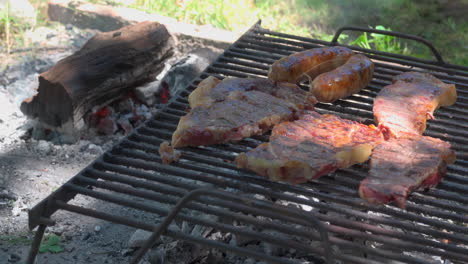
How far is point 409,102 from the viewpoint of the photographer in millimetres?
3295

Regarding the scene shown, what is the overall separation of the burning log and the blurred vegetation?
6.01ft

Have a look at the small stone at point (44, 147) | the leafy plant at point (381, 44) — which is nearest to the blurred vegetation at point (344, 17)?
the leafy plant at point (381, 44)

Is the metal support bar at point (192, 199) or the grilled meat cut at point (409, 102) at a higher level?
the grilled meat cut at point (409, 102)

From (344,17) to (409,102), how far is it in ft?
14.4

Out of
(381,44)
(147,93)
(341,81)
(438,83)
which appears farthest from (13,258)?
(381,44)

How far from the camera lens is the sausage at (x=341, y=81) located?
11.0ft

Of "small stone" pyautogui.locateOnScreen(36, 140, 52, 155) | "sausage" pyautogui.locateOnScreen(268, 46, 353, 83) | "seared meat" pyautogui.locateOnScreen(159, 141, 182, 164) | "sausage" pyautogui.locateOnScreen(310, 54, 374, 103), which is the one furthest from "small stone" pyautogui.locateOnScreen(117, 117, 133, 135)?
"seared meat" pyautogui.locateOnScreen(159, 141, 182, 164)

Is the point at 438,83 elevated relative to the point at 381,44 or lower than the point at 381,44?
elevated

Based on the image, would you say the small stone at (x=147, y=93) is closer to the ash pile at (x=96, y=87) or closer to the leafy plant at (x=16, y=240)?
the ash pile at (x=96, y=87)

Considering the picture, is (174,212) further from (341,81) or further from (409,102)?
(409,102)

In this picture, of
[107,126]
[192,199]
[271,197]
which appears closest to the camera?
[192,199]

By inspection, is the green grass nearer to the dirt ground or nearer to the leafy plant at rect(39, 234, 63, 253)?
the dirt ground

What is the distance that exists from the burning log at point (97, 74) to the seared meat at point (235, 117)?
4.86ft

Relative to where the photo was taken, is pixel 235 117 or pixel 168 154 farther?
pixel 235 117
